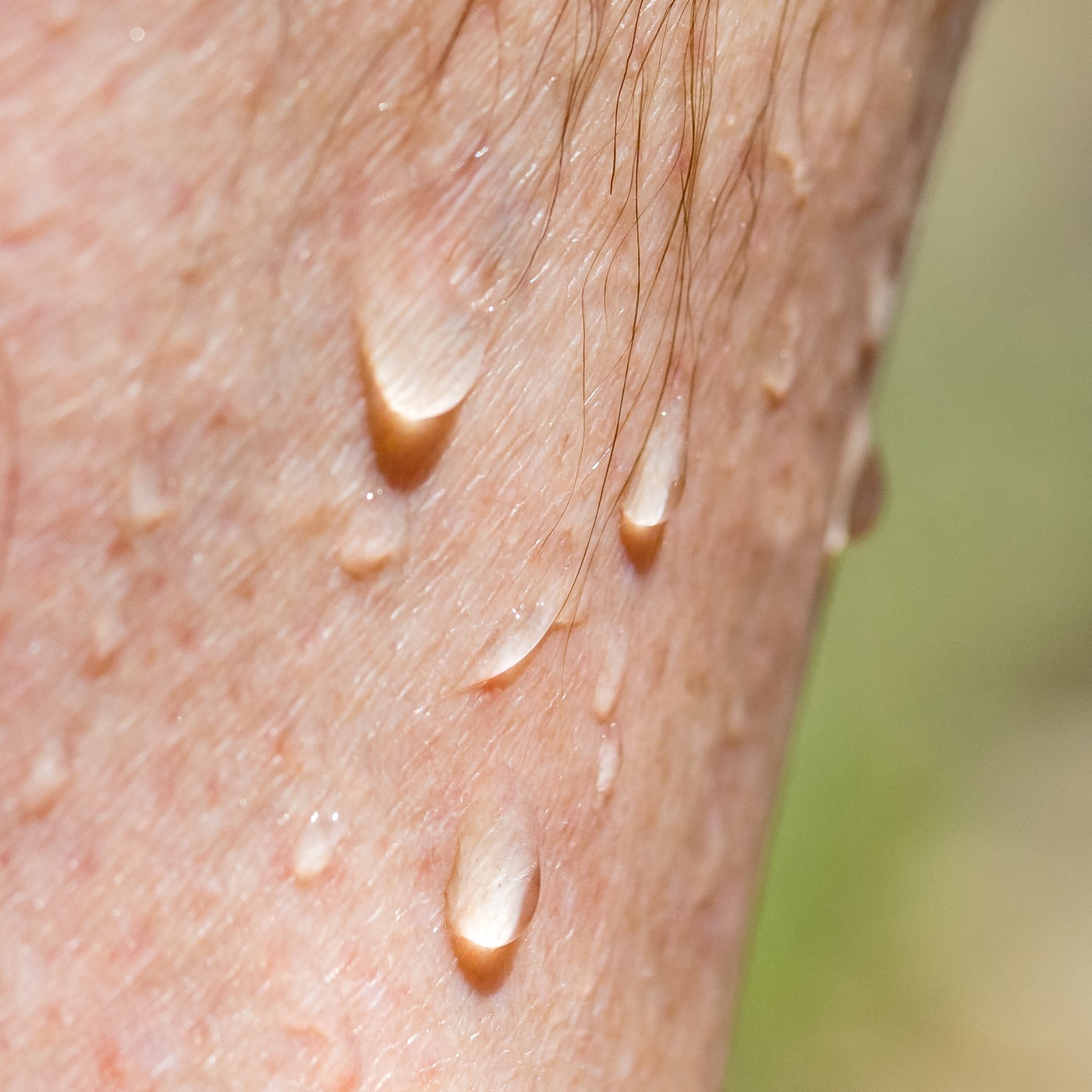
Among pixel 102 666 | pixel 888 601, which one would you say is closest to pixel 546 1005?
pixel 102 666

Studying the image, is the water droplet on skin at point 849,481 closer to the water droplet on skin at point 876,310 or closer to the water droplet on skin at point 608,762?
the water droplet on skin at point 876,310

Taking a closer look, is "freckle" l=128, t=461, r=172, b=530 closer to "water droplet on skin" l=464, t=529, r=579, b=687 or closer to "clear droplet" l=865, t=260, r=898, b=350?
"water droplet on skin" l=464, t=529, r=579, b=687

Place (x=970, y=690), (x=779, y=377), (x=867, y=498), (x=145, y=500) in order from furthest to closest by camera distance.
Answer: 1. (x=970, y=690)
2. (x=867, y=498)
3. (x=779, y=377)
4. (x=145, y=500)

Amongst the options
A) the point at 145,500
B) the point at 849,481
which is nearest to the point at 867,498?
the point at 849,481

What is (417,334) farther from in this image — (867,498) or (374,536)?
(867,498)

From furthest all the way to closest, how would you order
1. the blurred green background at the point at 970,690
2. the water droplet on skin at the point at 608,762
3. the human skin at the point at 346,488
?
the blurred green background at the point at 970,690 < the water droplet on skin at the point at 608,762 < the human skin at the point at 346,488

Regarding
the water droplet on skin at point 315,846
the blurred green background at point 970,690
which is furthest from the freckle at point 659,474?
the blurred green background at point 970,690
